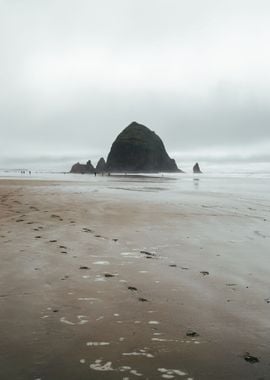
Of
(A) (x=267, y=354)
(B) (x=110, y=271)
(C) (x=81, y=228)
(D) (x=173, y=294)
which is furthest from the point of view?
(C) (x=81, y=228)

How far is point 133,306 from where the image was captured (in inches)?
184

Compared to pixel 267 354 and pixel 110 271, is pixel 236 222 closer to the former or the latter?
pixel 110 271

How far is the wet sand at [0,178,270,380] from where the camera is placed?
3248mm

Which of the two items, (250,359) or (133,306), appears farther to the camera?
(133,306)

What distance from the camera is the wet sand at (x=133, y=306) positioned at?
3248 millimetres

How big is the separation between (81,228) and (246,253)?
16.5 ft

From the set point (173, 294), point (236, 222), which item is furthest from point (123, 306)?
point (236, 222)

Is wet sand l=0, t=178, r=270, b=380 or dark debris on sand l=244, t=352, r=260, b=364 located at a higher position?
wet sand l=0, t=178, r=270, b=380

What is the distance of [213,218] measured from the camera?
540 inches

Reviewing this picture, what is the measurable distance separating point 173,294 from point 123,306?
0.86 meters

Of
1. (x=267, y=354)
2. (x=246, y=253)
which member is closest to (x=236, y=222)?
(x=246, y=253)

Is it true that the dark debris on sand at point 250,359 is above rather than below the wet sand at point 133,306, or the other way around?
below

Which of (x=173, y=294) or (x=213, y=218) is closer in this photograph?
(x=173, y=294)

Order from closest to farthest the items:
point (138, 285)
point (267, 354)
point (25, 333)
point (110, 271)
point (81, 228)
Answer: point (267, 354) < point (25, 333) < point (138, 285) < point (110, 271) < point (81, 228)
